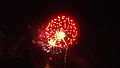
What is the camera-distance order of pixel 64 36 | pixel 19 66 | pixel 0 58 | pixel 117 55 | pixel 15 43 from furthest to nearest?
pixel 15 43
pixel 117 55
pixel 64 36
pixel 0 58
pixel 19 66

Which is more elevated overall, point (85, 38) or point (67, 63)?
point (85, 38)

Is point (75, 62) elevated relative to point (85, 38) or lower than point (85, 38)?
lower

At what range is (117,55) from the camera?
13039mm

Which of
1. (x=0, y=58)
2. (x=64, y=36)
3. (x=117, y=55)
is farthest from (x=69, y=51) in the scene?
(x=0, y=58)

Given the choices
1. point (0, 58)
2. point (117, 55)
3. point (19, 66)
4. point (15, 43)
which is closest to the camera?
point (19, 66)

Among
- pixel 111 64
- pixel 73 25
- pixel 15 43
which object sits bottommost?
pixel 111 64

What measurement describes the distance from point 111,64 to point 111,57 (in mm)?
380

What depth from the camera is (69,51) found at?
44.3 feet

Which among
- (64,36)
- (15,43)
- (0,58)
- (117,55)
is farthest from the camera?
(15,43)

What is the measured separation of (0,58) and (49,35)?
11.9ft

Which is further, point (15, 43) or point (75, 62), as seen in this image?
point (15, 43)

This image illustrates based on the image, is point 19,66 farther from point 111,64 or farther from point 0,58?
point 111,64

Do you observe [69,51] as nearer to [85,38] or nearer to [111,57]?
[85,38]

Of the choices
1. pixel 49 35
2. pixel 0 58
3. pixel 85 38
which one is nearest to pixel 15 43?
pixel 49 35
